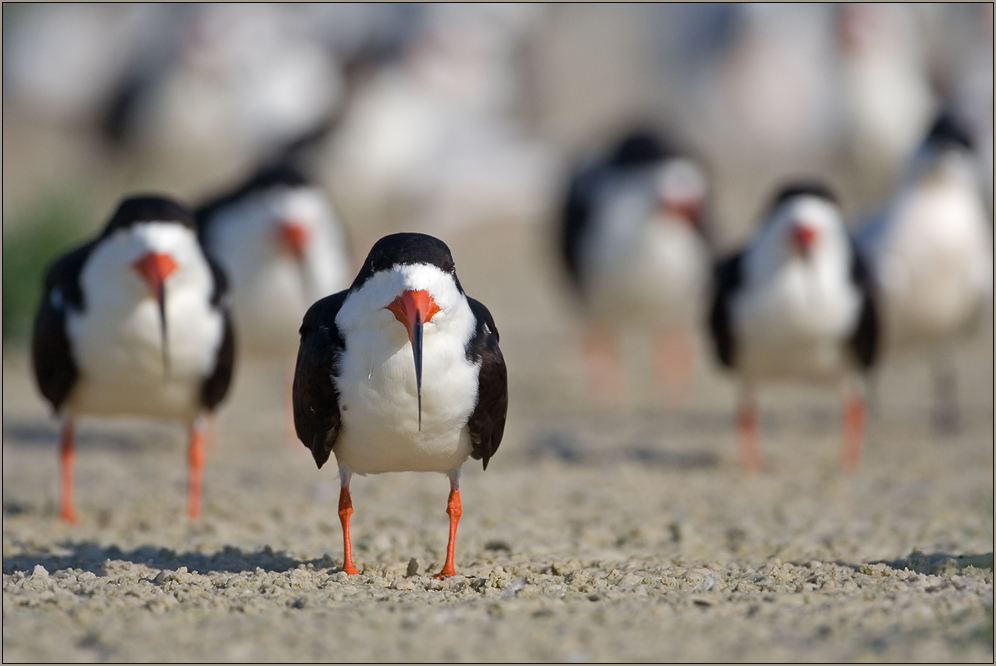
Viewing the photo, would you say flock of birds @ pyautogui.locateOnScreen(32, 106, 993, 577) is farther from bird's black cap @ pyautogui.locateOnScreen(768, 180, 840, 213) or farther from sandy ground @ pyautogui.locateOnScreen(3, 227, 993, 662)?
sandy ground @ pyautogui.locateOnScreen(3, 227, 993, 662)

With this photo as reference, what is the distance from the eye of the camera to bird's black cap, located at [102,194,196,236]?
5.75 meters

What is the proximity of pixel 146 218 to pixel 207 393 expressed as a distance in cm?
83

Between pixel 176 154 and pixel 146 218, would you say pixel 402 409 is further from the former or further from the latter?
pixel 176 154

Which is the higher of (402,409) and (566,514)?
(402,409)

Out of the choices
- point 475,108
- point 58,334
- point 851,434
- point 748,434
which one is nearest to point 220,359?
point 58,334

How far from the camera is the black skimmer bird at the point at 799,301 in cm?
731

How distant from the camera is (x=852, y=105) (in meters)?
13.9

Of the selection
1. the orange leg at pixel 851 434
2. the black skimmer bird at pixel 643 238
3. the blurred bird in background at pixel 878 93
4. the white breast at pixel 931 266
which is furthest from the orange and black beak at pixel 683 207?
the blurred bird in background at pixel 878 93

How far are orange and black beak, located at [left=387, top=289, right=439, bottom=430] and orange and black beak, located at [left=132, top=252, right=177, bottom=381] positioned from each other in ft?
5.88

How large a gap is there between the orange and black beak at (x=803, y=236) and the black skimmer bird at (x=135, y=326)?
3009mm

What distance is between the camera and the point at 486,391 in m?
4.45

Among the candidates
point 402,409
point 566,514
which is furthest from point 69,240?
point 402,409

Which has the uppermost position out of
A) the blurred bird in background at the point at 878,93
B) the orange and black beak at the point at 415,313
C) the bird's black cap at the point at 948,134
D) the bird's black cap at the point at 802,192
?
the blurred bird in background at the point at 878,93

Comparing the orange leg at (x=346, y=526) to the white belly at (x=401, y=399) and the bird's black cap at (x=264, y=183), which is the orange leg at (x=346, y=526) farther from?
the bird's black cap at (x=264, y=183)
